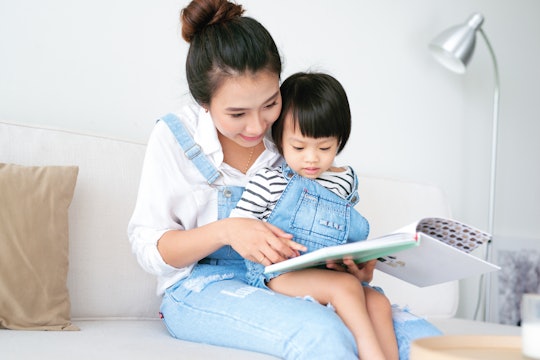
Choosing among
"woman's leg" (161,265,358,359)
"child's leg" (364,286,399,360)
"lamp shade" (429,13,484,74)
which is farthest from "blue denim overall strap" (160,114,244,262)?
"lamp shade" (429,13,484,74)

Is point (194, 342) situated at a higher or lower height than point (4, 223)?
lower

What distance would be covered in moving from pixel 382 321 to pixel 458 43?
162 centimetres

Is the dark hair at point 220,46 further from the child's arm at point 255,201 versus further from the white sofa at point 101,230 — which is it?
the white sofa at point 101,230

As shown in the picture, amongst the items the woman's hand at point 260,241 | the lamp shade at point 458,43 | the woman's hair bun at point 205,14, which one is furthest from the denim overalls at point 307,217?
the lamp shade at point 458,43

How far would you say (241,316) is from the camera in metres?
1.37

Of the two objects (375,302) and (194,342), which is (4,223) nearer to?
(194,342)

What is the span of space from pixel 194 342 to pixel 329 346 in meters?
0.37

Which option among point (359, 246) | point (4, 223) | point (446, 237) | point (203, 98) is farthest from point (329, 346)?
point (4, 223)

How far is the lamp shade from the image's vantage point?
274 cm

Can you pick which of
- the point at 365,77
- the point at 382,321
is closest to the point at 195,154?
the point at 382,321

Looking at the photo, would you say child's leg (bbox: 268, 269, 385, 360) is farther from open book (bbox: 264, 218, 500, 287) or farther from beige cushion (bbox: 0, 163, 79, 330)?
beige cushion (bbox: 0, 163, 79, 330)

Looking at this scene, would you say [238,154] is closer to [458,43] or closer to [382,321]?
[382,321]

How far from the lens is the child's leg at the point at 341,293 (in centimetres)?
130

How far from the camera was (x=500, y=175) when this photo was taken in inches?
129
